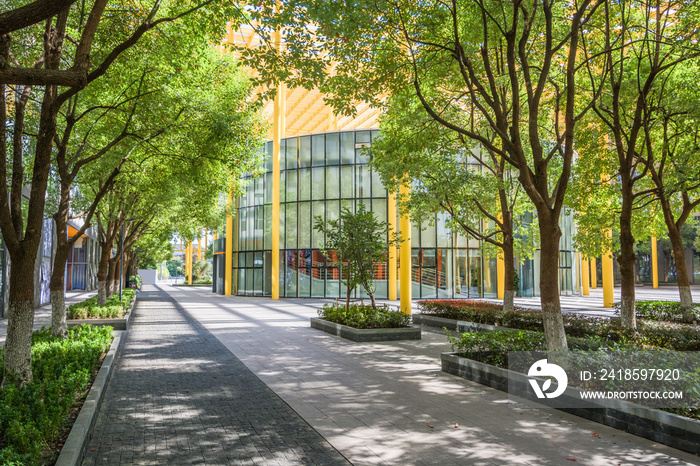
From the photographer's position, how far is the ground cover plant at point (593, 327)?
32.3ft

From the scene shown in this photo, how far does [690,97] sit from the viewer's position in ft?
39.7

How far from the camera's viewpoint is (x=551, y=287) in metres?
8.36

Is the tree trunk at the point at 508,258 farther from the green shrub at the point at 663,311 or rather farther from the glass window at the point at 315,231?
the glass window at the point at 315,231

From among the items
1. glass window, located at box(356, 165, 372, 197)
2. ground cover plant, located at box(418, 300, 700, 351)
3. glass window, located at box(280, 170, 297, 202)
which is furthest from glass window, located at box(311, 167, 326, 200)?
ground cover plant, located at box(418, 300, 700, 351)

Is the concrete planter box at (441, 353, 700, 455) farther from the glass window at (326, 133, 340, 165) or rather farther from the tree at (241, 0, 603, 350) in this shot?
the glass window at (326, 133, 340, 165)

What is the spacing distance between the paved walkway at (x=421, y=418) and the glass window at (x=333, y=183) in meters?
22.0

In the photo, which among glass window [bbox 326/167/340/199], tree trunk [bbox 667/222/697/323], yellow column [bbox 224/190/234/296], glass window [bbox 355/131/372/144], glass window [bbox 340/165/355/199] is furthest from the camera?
yellow column [bbox 224/190/234/296]

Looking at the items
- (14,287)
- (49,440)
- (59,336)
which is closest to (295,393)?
(49,440)

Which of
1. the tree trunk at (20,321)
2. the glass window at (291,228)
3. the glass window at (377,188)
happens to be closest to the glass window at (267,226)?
the glass window at (291,228)

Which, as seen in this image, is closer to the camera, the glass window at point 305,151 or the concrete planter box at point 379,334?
the concrete planter box at point 379,334

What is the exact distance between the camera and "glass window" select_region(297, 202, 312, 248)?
109ft

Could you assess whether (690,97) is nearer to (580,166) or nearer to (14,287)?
(580,166)

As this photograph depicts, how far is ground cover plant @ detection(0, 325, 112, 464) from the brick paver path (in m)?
0.53

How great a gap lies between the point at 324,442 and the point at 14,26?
15.8 ft
